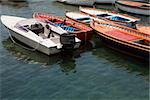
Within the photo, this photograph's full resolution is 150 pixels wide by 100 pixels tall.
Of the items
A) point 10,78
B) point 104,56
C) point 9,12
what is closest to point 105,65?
point 104,56

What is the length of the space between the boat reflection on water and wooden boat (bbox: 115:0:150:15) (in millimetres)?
10974

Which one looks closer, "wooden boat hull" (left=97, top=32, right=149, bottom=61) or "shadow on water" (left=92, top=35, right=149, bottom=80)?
"shadow on water" (left=92, top=35, right=149, bottom=80)

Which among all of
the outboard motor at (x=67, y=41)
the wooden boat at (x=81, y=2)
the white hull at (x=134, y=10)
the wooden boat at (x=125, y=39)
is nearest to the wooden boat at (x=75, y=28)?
the wooden boat at (x=125, y=39)

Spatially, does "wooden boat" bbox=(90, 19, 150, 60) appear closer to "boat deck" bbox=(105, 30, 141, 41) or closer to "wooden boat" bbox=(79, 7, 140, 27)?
"boat deck" bbox=(105, 30, 141, 41)

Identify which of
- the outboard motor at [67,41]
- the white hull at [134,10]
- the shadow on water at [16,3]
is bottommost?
the outboard motor at [67,41]

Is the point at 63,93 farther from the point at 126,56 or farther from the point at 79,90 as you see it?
the point at 126,56

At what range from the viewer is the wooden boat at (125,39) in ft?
64.4

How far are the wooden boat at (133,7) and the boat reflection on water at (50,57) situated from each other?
10974 millimetres

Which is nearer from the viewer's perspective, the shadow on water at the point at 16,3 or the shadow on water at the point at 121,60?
the shadow on water at the point at 121,60

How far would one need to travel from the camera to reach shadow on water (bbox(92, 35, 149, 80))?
18781 mm

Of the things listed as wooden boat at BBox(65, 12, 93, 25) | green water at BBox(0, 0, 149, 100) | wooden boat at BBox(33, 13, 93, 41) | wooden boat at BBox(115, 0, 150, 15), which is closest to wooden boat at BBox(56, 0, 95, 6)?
wooden boat at BBox(115, 0, 150, 15)

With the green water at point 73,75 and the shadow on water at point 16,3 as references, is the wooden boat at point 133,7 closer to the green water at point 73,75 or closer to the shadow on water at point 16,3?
the green water at point 73,75

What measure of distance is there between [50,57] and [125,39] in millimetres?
4746

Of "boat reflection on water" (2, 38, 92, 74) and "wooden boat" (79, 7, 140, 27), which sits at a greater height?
"wooden boat" (79, 7, 140, 27)
